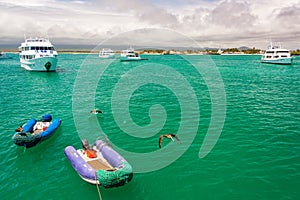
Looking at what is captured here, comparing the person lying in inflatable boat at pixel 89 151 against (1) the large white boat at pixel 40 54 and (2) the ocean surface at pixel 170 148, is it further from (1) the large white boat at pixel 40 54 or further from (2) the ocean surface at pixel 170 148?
(1) the large white boat at pixel 40 54

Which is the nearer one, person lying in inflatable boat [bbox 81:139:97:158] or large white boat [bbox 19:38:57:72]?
person lying in inflatable boat [bbox 81:139:97:158]

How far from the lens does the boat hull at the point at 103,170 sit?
43.3 feet

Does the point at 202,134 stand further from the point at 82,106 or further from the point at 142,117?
the point at 82,106

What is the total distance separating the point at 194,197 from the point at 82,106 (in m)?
21.8

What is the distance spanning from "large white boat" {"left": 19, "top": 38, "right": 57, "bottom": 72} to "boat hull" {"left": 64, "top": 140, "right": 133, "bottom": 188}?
51086mm

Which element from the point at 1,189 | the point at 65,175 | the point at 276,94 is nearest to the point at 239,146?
the point at 65,175

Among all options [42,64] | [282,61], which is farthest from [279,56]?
[42,64]

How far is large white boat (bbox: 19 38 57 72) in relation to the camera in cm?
6144

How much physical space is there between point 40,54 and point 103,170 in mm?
56461

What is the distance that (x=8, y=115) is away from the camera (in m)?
27.4

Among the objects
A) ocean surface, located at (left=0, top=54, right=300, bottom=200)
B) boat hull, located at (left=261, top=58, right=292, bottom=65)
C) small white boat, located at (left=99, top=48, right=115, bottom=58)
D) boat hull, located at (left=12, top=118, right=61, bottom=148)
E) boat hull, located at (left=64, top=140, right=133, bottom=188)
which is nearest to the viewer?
boat hull, located at (left=64, top=140, right=133, bottom=188)

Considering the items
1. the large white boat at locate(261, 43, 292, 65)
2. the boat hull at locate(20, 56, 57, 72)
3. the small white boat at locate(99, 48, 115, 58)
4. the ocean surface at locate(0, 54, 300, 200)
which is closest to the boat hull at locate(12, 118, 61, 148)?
the ocean surface at locate(0, 54, 300, 200)

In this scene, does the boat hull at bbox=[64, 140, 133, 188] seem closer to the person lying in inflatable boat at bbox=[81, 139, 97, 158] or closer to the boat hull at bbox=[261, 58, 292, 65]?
the person lying in inflatable boat at bbox=[81, 139, 97, 158]

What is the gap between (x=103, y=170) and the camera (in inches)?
532
